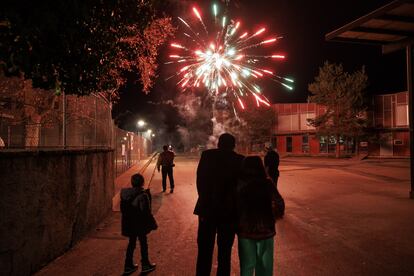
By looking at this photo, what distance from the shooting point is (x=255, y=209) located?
416 cm

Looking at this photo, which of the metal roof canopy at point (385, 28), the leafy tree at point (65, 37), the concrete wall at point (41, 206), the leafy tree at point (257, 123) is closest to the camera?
the leafy tree at point (65, 37)

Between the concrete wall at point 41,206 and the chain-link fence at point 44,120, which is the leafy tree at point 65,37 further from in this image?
the concrete wall at point 41,206

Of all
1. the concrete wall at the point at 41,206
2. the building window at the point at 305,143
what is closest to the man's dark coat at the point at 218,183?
the concrete wall at the point at 41,206

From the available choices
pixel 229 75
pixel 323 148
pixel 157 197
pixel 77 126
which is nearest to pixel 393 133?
pixel 323 148

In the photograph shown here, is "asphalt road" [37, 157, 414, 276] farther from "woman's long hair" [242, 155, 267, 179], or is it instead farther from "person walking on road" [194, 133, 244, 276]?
"woman's long hair" [242, 155, 267, 179]

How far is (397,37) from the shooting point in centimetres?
1185

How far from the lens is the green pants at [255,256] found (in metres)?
4.09

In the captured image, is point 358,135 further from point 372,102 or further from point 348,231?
point 348,231

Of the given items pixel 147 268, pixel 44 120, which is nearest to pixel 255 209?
pixel 147 268

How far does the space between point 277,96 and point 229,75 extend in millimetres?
31295

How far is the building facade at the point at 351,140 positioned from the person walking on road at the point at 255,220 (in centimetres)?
3942

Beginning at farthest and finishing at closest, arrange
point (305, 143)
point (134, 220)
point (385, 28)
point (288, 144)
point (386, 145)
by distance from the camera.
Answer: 1. point (288, 144)
2. point (305, 143)
3. point (386, 145)
4. point (385, 28)
5. point (134, 220)

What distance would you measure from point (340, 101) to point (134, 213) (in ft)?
125

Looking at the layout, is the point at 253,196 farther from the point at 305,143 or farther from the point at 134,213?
the point at 305,143
